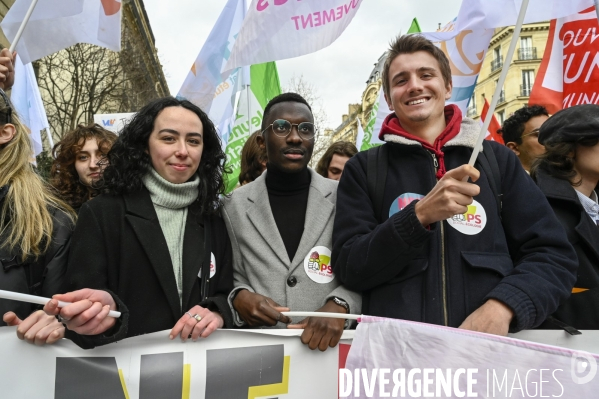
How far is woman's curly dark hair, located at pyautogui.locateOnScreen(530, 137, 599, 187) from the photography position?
8.64ft

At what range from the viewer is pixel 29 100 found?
5379 millimetres

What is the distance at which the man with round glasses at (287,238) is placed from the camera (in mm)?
2109

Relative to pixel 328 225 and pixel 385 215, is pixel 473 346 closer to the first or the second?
pixel 385 215

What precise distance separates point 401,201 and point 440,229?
8.2 inches

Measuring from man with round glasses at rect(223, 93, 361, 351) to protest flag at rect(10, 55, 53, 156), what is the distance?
3.26 m

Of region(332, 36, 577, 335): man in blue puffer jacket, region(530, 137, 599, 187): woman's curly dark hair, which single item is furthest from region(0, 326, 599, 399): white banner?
region(530, 137, 599, 187): woman's curly dark hair

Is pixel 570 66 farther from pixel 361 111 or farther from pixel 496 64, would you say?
pixel 361 111

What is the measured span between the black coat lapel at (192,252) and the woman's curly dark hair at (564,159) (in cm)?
175

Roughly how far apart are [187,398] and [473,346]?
105 centimetres

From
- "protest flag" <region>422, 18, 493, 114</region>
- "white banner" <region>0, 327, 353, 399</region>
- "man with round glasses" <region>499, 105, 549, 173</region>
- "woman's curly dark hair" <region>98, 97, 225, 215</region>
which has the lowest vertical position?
"white banner" <region>0, 327, 353, 399</region>

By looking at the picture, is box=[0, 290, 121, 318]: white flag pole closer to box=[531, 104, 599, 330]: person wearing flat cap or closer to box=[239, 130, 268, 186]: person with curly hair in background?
box=[531, 104, 599, 330]: person wearing flat cap

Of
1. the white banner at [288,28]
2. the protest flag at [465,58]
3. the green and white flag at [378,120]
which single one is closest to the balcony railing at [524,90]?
the green and white flag at [378,120]

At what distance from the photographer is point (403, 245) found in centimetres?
189

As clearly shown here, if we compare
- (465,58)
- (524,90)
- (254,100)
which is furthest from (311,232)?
(524,90)
